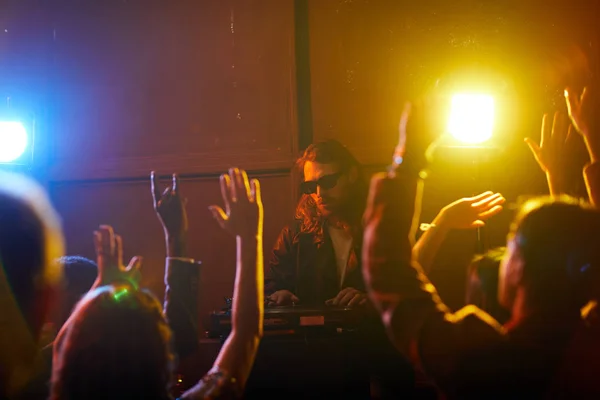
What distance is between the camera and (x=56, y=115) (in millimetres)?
3881

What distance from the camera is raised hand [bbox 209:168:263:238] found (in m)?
1.90

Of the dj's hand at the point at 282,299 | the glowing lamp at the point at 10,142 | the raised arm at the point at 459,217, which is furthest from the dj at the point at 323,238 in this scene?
the glowing lamp at the point at 10,142

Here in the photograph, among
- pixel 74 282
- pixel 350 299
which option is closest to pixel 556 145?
pixel 350 299

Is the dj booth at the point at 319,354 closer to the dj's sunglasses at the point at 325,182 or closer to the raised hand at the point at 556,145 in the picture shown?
the dj's sunglasses at the point at 325,182

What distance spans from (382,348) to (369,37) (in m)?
2.09

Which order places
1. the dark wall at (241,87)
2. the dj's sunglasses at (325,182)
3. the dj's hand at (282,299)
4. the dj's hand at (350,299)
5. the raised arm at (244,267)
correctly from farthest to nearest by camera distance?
the dark wall at (241,87), the dj's sunglasses at (325,182), the dj's hand at (282,299), the dj's hand at (350,299), the raised arm at (244,267)

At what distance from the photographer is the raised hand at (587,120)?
6.55 feet

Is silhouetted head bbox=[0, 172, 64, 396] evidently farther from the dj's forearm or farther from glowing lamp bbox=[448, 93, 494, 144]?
glowing lamp bbox=[448, 93, 494, 144]

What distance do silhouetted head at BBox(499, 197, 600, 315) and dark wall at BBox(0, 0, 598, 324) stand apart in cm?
184

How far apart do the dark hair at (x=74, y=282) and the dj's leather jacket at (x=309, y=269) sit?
3.15 ft

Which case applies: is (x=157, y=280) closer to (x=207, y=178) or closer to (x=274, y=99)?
(x=207, y=178)

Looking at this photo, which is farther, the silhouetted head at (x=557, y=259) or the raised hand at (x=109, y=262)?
the raised hand at (x=109, y=262)

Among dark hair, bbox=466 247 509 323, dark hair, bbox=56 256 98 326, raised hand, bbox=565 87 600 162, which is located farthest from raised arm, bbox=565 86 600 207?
dark hair, bbox=56 256 98 326

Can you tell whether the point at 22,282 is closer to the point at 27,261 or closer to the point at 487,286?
the point at 27,261
